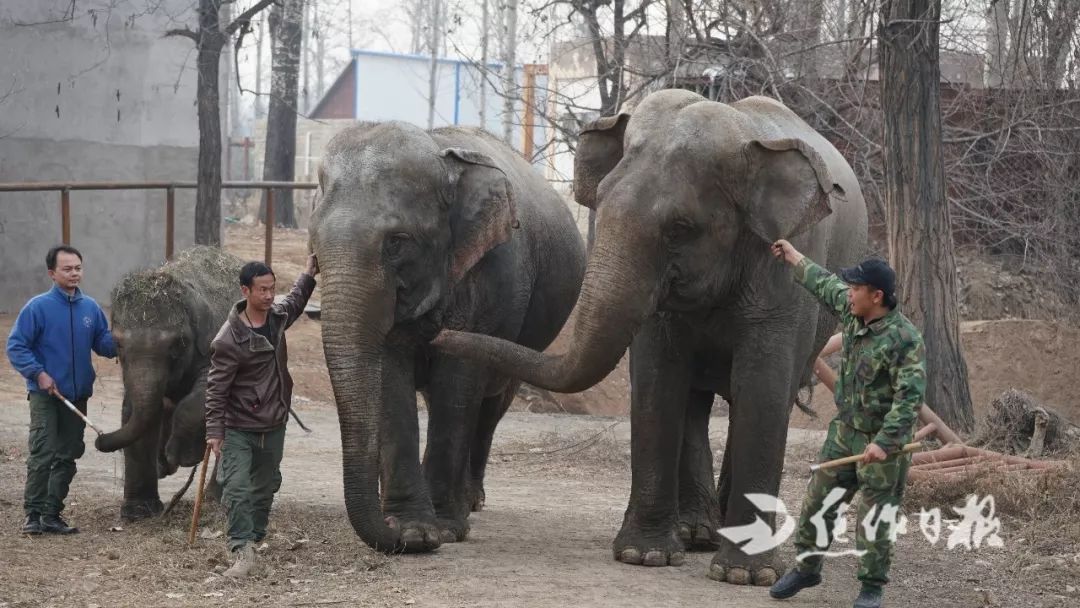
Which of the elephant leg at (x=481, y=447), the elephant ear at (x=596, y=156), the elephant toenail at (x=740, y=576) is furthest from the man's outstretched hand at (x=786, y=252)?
the elephant leg at (x=481, y=447)

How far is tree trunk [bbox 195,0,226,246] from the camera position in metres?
18.0

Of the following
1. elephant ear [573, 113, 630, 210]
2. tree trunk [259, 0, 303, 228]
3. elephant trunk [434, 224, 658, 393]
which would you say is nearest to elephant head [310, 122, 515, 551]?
elephant ear [573, 113, 630, 210]

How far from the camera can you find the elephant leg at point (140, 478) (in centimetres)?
916

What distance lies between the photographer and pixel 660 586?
24.3 ft

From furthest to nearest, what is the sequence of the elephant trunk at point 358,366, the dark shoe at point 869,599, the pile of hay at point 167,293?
the pile of hay at point 167,293 → the elephant trunk at point 358,366 → the dark shoe at point 869,599

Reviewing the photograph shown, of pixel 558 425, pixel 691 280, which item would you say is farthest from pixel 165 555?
pixel 558 425

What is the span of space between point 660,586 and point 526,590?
702 millimetres

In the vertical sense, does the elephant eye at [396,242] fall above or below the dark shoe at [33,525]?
above

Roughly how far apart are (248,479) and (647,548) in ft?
7.02

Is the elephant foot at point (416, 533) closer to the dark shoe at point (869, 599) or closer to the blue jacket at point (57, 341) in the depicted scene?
the blue jacket at point (57, 341)

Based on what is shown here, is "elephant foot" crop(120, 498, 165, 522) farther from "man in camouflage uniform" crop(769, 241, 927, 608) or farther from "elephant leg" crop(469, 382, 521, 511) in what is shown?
"man in camouflage uniform" crop(769, 241, 927, 608)

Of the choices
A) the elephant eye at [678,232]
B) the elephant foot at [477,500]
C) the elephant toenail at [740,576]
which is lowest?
the elephant foot at [477,500]

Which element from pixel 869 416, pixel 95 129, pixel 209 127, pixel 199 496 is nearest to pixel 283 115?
pixel 95 129

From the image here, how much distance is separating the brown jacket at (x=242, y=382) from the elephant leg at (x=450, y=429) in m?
1.05
